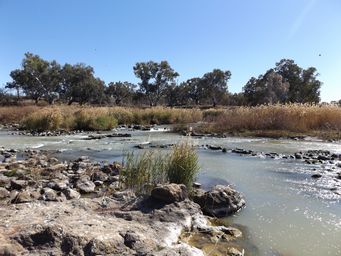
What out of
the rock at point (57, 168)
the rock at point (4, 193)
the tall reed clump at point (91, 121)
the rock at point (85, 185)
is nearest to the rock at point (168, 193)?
the rock at point (85, 185)

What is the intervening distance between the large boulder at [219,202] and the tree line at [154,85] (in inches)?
2361

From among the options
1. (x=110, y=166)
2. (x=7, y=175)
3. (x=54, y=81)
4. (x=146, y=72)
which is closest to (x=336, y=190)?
(x=110, y=166)

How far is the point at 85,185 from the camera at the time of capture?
8117 mm

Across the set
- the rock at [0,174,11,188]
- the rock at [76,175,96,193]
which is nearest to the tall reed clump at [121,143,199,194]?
the rock at [76,175,96,193]

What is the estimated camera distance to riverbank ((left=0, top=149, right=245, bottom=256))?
13.4 feet

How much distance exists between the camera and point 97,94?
76250mm

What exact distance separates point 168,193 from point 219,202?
1.23 m

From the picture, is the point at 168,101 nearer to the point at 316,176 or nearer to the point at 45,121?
the point at 45,121

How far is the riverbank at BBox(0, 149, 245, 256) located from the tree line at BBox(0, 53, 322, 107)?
2374 inches

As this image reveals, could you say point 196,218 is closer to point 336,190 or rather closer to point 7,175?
point 336,190

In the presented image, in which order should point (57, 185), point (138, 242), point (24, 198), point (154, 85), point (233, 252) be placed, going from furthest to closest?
point (154, 85) → point (57, 185) → point (24, 198) → point (233, 252) → point (138, 242)

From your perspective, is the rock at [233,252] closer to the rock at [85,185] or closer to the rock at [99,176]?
the rock at [85,185]

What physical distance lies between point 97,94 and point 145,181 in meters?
71.3

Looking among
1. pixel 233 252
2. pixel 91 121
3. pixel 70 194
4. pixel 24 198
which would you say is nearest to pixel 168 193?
pixel 233 252
